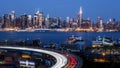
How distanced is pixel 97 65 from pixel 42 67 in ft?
18.9

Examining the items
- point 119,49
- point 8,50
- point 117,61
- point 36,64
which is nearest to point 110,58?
point 117,61

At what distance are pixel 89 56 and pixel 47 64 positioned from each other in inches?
238

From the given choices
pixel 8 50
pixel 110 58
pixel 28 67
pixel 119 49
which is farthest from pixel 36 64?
pixel 119 49

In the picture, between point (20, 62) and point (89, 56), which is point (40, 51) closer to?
point (20, 62)

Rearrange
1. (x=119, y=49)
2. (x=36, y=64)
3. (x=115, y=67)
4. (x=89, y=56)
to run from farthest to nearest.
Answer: (x=119, y=49)
(x=89, y=56)
(x=36, y=64)
(x=115, y=67)

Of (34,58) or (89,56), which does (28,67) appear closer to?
(34,58)

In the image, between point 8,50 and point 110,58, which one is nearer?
point 110,58

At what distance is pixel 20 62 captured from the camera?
35562 millimetres

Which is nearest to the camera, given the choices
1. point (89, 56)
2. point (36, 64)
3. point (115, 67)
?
point (115, 67)

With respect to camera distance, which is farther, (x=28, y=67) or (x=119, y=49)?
(x=119, y=49)

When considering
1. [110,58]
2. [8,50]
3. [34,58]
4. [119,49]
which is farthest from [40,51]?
[119,49]

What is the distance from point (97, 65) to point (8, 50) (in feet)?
39.7

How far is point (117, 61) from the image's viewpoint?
33.2 m

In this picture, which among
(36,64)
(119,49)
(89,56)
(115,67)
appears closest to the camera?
(115,67)
